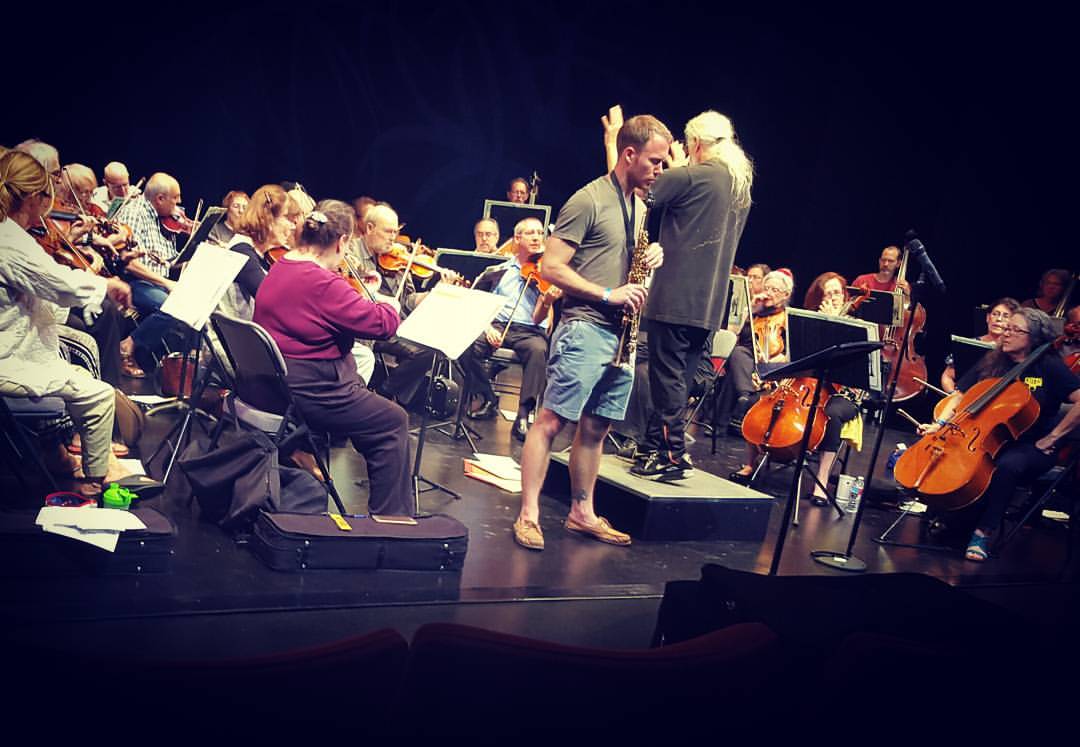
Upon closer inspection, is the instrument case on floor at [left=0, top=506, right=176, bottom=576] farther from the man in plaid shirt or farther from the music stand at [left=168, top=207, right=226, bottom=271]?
the man in plaid shirt

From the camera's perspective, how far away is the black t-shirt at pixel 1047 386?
5.11 meters

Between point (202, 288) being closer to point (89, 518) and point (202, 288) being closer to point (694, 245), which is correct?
point (89, 518)

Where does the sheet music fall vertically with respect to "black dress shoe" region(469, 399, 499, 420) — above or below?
above

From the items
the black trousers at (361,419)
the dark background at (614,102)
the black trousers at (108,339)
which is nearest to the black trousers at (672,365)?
the black trousers at (361,419)

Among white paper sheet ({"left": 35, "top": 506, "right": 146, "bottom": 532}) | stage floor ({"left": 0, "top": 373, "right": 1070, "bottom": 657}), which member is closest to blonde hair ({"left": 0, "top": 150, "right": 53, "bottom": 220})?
white paper sheet ({"left": 35, "top": 506, "right": 146, "bottom": 532})

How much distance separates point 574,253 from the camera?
3787mm

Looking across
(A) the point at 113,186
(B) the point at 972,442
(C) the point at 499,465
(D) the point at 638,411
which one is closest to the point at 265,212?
(C) the point at 499,465

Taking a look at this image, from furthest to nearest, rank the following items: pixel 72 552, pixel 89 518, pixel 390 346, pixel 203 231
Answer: pixel 390 346 → pixel 203 231 → pixel 89 518 → pixel 72 552

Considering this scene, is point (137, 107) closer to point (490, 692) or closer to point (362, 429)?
point (362, 429)

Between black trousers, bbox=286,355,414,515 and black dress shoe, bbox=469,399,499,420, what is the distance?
2850 millimetres

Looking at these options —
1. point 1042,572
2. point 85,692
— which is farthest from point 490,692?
point 1042,572

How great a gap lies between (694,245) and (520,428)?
2.51 meters

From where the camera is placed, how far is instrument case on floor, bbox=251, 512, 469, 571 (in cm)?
336

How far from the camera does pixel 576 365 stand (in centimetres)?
385
